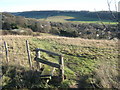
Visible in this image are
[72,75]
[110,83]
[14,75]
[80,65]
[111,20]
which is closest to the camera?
[111,20]

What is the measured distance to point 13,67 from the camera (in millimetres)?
6910

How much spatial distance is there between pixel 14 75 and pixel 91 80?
3.43m

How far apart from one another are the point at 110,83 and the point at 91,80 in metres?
0.91

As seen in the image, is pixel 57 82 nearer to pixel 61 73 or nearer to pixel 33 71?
pixel 61 73

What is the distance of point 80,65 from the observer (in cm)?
870

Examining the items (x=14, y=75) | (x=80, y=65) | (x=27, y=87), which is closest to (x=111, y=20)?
(x=27, y=87)

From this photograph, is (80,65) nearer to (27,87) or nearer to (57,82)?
(57,82)

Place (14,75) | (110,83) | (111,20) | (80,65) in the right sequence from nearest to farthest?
(111,20)
(110,83)
(14,75)
(80,65)

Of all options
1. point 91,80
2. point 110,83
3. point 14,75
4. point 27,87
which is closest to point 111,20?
point 110,83

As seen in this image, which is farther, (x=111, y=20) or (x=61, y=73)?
(x=61, y=73)

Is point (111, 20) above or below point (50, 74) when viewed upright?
above

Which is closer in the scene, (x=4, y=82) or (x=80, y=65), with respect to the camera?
(x=4, y=82)

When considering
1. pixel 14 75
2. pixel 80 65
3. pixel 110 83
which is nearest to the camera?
pixel 110 83

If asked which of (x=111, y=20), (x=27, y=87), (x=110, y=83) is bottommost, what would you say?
(x=27, y=87)
